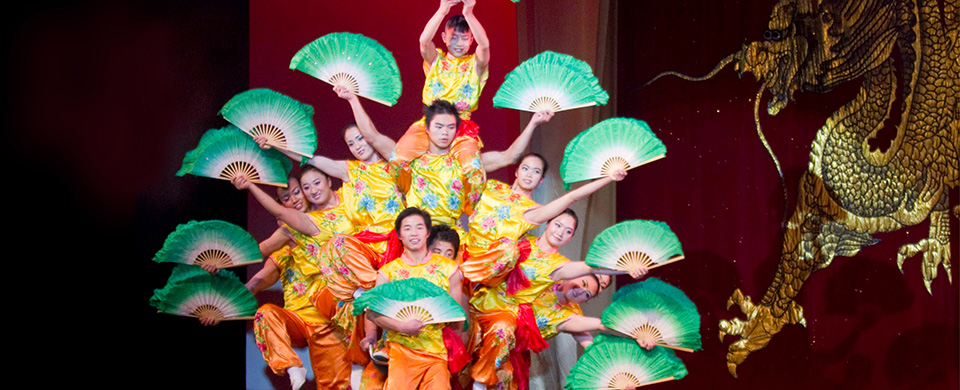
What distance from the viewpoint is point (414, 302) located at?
3955 millimetres

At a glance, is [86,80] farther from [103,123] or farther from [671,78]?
[671,78]

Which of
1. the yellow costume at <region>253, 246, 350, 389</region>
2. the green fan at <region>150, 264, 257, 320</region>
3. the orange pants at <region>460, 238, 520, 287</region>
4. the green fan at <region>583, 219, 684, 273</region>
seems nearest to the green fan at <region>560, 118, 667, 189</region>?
the green fan at <region>583, 219, 684, 273</region>

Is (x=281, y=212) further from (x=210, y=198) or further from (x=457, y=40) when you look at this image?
(x=457, y=40)

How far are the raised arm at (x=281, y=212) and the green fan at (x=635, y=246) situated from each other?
1348 millimetres

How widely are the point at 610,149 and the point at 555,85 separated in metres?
0.38

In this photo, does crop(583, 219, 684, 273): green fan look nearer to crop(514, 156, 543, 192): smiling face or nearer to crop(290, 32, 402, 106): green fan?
crop(514, 156, 543, 192): smiling face

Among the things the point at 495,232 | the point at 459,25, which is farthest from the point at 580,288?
the point at 459,25

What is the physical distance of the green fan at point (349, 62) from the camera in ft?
14.5

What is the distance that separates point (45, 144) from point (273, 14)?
1.96m

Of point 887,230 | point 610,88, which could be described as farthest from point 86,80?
point 887,230

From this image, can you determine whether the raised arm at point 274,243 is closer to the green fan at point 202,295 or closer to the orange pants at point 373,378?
the green fan at point 202,295

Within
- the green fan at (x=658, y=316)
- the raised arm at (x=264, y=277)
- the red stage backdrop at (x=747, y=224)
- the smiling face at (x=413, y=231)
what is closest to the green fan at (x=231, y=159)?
the raised arm at (x=264, y=277)

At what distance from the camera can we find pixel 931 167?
4.23m

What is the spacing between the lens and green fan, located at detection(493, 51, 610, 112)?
14.2 feet
